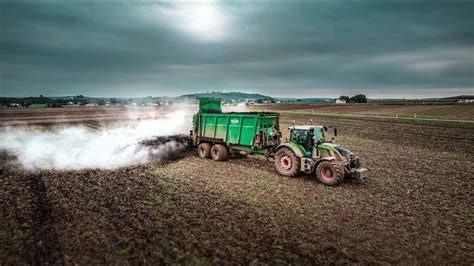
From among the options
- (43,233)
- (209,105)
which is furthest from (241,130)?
(43,233)

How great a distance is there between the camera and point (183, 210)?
29.5 ft

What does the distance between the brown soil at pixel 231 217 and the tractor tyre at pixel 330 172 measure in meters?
0.34

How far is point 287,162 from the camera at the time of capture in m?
13.1

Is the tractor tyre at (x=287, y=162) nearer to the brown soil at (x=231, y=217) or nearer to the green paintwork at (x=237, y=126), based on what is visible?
the brown soil at (x=231, y=217)

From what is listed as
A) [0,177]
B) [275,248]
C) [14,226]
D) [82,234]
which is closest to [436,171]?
[275,248]

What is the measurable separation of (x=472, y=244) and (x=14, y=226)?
39.9 feet

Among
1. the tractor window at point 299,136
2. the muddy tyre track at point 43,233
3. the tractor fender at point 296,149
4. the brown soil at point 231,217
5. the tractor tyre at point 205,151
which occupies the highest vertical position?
the tractor window at point 299,136

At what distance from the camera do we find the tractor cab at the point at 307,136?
1256cm

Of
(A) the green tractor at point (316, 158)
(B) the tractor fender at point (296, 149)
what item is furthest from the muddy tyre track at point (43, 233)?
(B) the tractor fender at point (296, 149)

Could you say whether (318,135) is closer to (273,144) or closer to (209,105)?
(273,144)

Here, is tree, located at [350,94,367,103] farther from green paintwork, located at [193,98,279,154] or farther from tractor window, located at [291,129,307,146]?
tractor window, located at [291,129,307,146]

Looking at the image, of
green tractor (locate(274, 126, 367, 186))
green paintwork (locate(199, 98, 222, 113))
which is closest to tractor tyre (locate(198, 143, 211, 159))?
green paintwork (locate(199, 98, 222, 113))

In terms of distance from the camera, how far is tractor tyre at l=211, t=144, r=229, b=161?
53.4 ft

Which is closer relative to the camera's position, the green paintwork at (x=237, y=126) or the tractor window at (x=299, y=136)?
the tractor window at (x=299, y=136)
